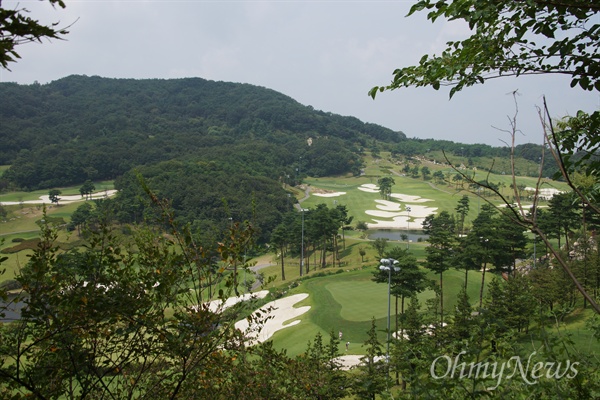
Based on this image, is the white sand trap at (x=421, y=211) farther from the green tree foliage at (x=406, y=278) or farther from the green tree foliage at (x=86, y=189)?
the green tree foliage at (x=86, y=189)

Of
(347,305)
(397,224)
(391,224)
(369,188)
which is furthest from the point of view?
(369,188)

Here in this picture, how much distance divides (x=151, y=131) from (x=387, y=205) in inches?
3487

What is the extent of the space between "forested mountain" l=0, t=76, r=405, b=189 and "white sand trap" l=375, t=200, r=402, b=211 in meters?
24.9

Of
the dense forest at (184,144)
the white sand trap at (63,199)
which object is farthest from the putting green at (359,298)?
the white sand trap at (63,199)

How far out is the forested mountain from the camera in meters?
91.5

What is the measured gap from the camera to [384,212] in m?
66.7

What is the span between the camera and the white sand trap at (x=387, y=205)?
2717 inches

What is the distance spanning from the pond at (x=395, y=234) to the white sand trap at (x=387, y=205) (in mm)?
11913

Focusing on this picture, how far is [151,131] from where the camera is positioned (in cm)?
12912

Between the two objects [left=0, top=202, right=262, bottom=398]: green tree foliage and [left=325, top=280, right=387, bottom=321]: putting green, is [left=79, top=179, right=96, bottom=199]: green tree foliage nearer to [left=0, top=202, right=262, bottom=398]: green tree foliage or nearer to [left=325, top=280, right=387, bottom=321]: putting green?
[left=325, top=280, right=387, bottom=321]: putting green

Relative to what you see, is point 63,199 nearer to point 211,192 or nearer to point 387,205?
point 211,192

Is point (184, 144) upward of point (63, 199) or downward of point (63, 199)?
upward

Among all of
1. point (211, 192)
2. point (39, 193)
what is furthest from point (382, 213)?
point (39, 193)

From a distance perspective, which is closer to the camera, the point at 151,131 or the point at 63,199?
the point at 63,199
